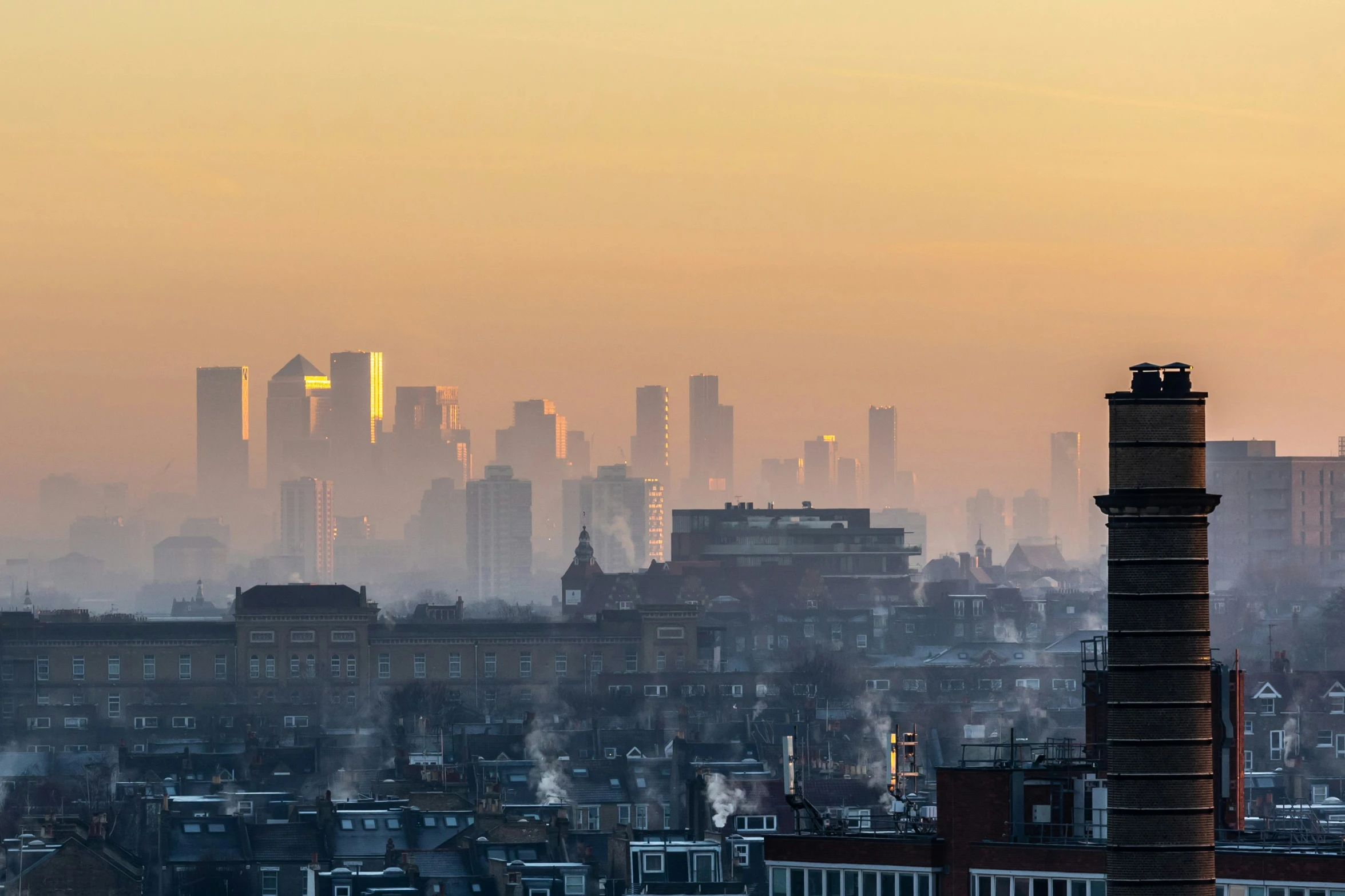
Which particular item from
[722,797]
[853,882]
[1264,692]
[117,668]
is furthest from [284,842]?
[117,668]

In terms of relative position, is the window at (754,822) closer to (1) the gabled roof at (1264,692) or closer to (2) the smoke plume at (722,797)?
(2) the smoke plume at (722,797)

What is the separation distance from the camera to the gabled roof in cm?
11838

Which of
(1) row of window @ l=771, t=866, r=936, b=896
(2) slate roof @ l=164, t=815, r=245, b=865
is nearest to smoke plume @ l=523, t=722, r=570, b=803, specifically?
(2) slate roof @ l=164, t=815, r=245, b=865

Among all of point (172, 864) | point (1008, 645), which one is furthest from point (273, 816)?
point (1008, 645)

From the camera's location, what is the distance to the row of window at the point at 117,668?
522 feet

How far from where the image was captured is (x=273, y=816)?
87875mm

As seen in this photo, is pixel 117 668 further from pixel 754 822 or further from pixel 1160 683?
pixel 1160 683

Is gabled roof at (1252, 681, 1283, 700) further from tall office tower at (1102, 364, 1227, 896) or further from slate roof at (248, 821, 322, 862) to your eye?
tall office tower at (1102, 364, 1227, 896)

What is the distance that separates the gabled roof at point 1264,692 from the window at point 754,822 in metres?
42.3

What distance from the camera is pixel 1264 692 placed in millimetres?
118500

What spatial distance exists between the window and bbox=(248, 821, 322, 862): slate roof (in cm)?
1109

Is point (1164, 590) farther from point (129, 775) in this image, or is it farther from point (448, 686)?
point (448, 686)

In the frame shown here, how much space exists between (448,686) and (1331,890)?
122346 mm

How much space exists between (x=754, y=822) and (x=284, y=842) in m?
12.5
